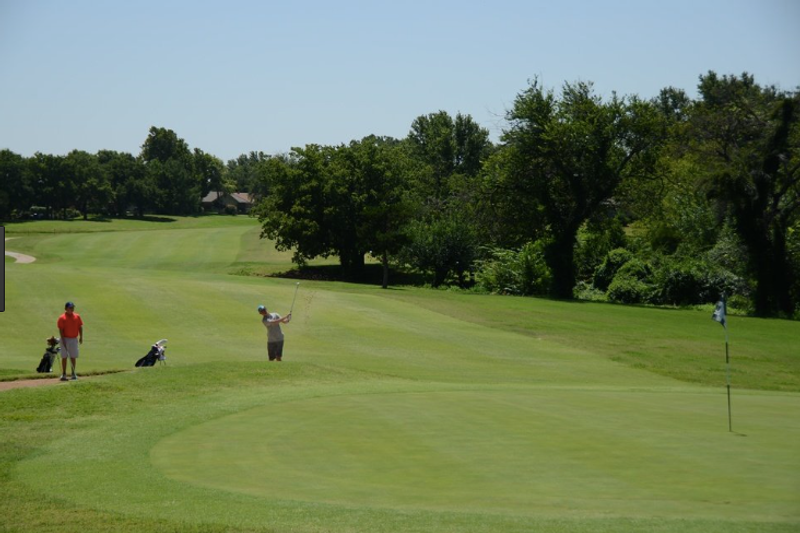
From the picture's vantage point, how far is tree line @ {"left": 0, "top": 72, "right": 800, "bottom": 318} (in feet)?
162

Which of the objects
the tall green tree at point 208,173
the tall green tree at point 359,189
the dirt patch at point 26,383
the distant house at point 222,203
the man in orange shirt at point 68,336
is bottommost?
the dirt patch at point 26,383

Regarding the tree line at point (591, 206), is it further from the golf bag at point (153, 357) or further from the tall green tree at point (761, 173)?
the golf bag at point (153, 357)

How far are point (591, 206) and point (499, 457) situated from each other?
47561mm

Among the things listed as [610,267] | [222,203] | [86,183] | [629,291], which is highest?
[222,203]

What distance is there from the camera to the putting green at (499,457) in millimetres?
10258

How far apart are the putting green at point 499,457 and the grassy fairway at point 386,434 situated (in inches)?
1.8

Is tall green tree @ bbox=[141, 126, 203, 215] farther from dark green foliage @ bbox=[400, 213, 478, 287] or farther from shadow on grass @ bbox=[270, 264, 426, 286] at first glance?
dark green foliage @ bbox=[400, 213, 478, 287]

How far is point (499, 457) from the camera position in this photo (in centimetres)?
1232

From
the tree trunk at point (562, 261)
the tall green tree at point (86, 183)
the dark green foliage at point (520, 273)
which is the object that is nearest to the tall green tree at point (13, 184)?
the tall green tree at point (86, 183)

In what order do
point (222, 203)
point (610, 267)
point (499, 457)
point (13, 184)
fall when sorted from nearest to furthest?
point (499, 457) → point (610, 267) → point (13, 184) → point (222, 203)

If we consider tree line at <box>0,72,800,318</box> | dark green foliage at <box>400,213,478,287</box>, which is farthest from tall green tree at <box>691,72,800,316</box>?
dark green foliage at <box>400,213,478,287</box>

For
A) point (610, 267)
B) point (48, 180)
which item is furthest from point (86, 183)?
point (610, 267)

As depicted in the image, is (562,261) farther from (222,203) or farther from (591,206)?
(222,203)

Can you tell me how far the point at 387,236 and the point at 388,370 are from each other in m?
36.0
